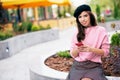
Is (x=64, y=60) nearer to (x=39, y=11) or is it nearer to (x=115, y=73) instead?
(x=115, y=73)

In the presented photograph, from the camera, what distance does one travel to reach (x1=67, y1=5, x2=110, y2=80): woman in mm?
4387

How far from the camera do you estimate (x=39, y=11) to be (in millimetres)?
30422

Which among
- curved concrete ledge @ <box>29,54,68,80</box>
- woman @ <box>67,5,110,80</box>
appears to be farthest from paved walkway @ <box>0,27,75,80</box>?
woman @ <box>67,5,110,80</box>

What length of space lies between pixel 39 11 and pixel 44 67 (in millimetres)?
23805

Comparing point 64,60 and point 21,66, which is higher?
point 64,60

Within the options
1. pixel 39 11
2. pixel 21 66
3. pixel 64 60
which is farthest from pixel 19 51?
pixel 39 11

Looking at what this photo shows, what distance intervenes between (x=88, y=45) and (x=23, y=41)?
12122mm

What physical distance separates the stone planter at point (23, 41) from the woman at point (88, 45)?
352 inches

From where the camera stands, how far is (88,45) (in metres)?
4.39

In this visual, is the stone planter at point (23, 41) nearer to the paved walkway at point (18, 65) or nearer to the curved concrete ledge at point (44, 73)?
the paved walkway at point (18, 65)

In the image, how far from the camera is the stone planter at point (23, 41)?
525 inches

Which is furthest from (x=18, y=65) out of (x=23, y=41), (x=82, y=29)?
(x=82, y=29)

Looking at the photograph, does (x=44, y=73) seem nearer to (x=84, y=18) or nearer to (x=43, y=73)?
(x=43, y=73)

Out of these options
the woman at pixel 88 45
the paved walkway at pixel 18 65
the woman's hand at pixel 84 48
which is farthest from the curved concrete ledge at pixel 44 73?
the woman's hand at pixel 84 48
